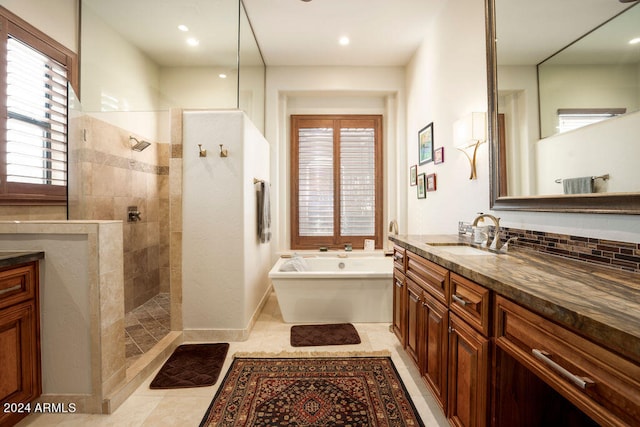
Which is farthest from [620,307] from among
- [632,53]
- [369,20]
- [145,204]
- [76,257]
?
[145,204]

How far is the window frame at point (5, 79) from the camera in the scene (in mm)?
1710

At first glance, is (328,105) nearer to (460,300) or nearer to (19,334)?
(460,300)

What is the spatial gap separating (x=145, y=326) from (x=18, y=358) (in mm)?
1196

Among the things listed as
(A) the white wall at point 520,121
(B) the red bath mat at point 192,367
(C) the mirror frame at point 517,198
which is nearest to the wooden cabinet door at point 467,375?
(C) the mirror frame at point 517,198

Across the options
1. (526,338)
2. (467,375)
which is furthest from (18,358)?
(526,338)

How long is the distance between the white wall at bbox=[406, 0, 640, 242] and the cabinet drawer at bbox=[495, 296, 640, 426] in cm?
71

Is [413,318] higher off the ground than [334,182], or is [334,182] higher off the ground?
[334,182]

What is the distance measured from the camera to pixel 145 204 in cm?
325

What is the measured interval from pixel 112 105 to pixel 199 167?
1141 millimetres

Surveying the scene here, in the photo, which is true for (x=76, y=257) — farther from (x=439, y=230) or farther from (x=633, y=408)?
(x=439, y=230)

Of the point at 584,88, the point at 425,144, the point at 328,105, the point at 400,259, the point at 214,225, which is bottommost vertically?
the point at 400,259

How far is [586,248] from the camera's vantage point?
1.26 m

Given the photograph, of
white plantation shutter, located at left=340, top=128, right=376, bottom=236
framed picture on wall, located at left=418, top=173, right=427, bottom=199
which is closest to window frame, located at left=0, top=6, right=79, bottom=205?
white plantation shutter, located at left=340, top=128, right=376, bottom=236

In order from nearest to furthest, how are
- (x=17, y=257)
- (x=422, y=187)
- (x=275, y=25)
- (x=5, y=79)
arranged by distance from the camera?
(x=17, y=257) → (x=5, y=79) → (x=275, y=25) → (x=422, y=187)
